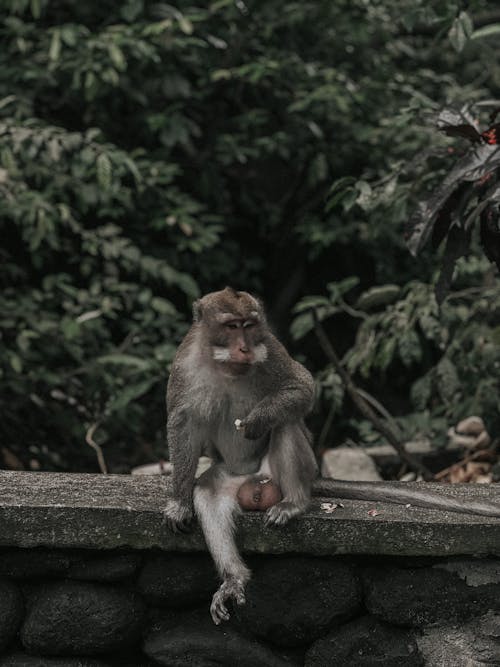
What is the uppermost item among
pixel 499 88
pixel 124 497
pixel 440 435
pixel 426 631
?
pixel 124 497

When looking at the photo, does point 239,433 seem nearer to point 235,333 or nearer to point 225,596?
point 235,333

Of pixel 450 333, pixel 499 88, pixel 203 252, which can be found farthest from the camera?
pixel 499 88

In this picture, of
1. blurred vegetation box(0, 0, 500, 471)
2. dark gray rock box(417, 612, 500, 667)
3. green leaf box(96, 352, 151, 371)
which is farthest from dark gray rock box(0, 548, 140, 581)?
green leaf box(96, 352, 151, 371)

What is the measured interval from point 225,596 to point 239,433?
0.64 m

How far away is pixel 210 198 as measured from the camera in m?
7.93

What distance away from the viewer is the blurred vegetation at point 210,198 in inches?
215

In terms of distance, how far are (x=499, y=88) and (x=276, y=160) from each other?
218 cm

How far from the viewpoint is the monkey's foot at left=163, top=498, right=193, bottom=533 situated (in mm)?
2990

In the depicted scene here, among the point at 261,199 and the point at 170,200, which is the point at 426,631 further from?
the point at 261,199

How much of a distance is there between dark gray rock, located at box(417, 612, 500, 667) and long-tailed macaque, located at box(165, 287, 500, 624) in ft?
1.10

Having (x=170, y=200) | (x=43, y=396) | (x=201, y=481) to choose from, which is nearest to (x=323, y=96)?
(x=170, y=200)

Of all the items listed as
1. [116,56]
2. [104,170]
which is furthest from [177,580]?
[116,56]

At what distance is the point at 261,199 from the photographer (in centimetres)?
838

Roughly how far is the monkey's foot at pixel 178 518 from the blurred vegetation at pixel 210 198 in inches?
→ 75.7
